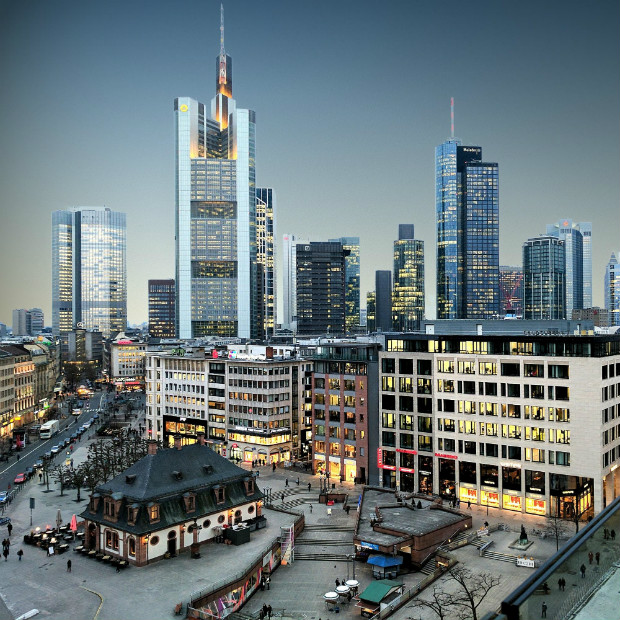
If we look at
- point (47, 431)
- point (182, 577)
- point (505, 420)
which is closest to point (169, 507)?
point (182, 577)

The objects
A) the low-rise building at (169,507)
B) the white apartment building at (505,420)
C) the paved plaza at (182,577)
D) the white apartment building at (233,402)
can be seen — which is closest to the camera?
the paved plaza at (182,577)

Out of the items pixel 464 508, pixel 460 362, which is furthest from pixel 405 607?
pixel 460 362

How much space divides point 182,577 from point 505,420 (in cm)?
4919

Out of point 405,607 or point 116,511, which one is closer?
point 405,607

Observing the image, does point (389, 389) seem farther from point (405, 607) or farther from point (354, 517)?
point (405, 607)

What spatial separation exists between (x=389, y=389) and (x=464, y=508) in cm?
2136

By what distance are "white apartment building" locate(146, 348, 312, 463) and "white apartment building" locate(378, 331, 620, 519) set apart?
28352 millimetres

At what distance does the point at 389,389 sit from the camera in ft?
316

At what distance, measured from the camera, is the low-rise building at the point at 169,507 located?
61.3 metres

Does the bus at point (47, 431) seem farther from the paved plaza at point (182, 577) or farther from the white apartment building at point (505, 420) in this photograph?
the white apartment building at point (505, 420)

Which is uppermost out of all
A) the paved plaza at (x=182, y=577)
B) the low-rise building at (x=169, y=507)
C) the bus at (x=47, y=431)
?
the low-rise building at (x=169, y=507)

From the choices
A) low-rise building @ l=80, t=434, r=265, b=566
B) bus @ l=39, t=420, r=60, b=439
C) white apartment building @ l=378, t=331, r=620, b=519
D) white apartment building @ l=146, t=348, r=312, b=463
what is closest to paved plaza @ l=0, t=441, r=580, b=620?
low-rise building @ l=80, t=434, r=265, b=566

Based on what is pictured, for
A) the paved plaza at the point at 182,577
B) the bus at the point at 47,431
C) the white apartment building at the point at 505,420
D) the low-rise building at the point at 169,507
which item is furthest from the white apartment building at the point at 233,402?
the low-rise building at the point at 169,507

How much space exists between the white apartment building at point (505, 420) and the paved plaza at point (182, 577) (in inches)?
285
